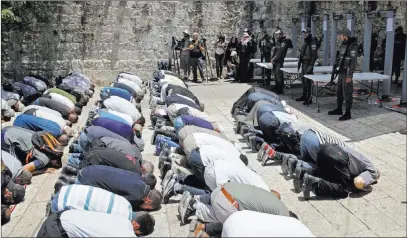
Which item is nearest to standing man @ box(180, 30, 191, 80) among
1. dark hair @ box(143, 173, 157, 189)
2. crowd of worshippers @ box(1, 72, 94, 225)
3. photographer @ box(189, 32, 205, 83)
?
photographer @ box(189, 32, 205, 83)

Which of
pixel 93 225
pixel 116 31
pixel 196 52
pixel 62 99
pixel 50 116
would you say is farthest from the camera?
pixel 116 31

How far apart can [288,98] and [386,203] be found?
21.0ft

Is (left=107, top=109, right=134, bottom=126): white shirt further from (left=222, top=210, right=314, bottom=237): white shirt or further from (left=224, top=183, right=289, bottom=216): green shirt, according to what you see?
(left=222, top=210, right=314, bottom=237): white shirt

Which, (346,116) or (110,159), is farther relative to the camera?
(346,116)

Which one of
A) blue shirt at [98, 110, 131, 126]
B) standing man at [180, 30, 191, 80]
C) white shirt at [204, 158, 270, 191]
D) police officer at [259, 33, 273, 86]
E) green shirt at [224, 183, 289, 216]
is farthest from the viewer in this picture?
standing man at [180, 30, 191, 80]

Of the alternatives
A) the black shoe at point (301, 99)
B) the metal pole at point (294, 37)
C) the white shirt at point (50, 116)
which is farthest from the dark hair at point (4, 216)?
the metal pole at point (294, 37)

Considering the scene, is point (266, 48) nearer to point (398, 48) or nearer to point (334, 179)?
point (398, 48)

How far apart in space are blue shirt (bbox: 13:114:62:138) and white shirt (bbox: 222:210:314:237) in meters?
4.05

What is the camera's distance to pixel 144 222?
3908 mm

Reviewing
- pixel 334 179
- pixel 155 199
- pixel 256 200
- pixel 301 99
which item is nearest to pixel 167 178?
pixel 155 199

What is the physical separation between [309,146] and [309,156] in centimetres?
15

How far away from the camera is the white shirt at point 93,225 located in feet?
10.6

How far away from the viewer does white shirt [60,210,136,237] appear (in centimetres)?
324

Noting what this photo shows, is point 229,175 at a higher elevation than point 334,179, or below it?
higher
